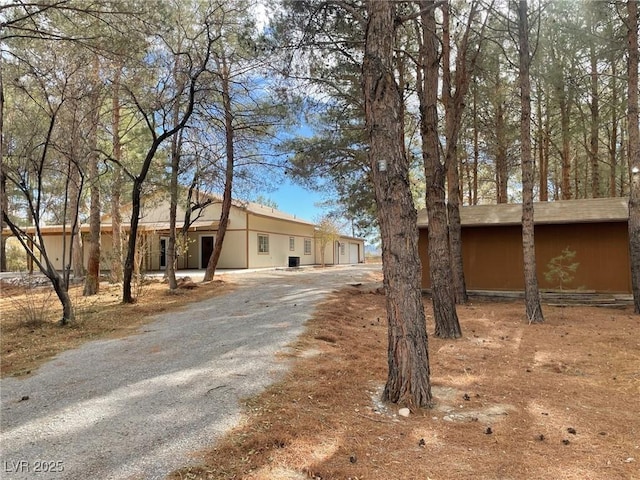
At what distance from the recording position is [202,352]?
5020 mm

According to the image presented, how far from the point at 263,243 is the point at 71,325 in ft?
48.3

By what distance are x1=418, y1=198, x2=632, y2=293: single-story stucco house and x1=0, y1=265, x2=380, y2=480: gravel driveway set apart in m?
7.31

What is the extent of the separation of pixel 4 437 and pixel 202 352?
2323 mm

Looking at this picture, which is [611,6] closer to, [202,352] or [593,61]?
[593,61]

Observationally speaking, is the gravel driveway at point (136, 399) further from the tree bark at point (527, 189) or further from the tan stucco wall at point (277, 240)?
the tan stucco wall at point (277, 240)

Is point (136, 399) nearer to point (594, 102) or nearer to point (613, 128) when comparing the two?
point (594, 102)

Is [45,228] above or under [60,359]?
above

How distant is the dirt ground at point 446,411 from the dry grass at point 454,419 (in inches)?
0.4

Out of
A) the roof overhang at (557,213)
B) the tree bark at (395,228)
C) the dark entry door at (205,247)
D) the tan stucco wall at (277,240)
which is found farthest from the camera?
the dark entry door at (205,247)

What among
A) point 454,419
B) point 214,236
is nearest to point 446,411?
point 454,419

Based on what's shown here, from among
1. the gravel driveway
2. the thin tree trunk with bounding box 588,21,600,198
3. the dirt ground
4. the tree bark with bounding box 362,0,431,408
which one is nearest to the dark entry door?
the dirt ground

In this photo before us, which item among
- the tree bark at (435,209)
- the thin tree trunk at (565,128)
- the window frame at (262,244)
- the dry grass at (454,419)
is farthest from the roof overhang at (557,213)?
the window frame at (262,244)

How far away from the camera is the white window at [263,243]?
21177mm

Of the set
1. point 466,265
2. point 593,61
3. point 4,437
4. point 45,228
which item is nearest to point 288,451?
point 4,437
